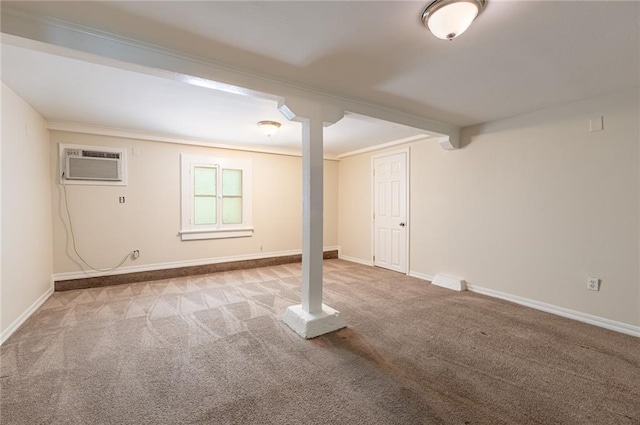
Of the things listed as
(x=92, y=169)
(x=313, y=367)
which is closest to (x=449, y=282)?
(x=313, y=367)

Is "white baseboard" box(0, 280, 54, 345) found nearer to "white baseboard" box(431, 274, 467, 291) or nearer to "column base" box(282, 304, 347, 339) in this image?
"column base" box(282, 304, 347, 339)

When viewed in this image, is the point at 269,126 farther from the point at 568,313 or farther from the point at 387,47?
the point at 568,313

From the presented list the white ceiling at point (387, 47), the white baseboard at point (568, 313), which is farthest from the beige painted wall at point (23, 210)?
the white baseboard at point (568, 313)

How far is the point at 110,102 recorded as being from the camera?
10.2 feet

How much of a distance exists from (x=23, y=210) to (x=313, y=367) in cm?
348

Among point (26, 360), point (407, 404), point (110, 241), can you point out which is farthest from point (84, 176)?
point (407, 404)

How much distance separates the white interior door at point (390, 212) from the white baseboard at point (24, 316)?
5.00 m

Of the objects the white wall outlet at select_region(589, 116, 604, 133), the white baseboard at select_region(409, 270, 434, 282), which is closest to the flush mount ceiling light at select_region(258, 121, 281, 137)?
the white baseboard at select_region(409, 270, 434, 282)

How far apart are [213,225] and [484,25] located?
473cm

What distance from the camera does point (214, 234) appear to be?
5.09 meters

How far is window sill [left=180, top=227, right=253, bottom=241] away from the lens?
483 cm

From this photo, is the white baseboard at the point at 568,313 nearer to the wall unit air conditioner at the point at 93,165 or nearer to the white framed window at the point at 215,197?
the white framed window at the point at 215,197

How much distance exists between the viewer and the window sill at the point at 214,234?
483 centimetres

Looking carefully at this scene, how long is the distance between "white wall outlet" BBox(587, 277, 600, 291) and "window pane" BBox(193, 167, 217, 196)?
544 cm
